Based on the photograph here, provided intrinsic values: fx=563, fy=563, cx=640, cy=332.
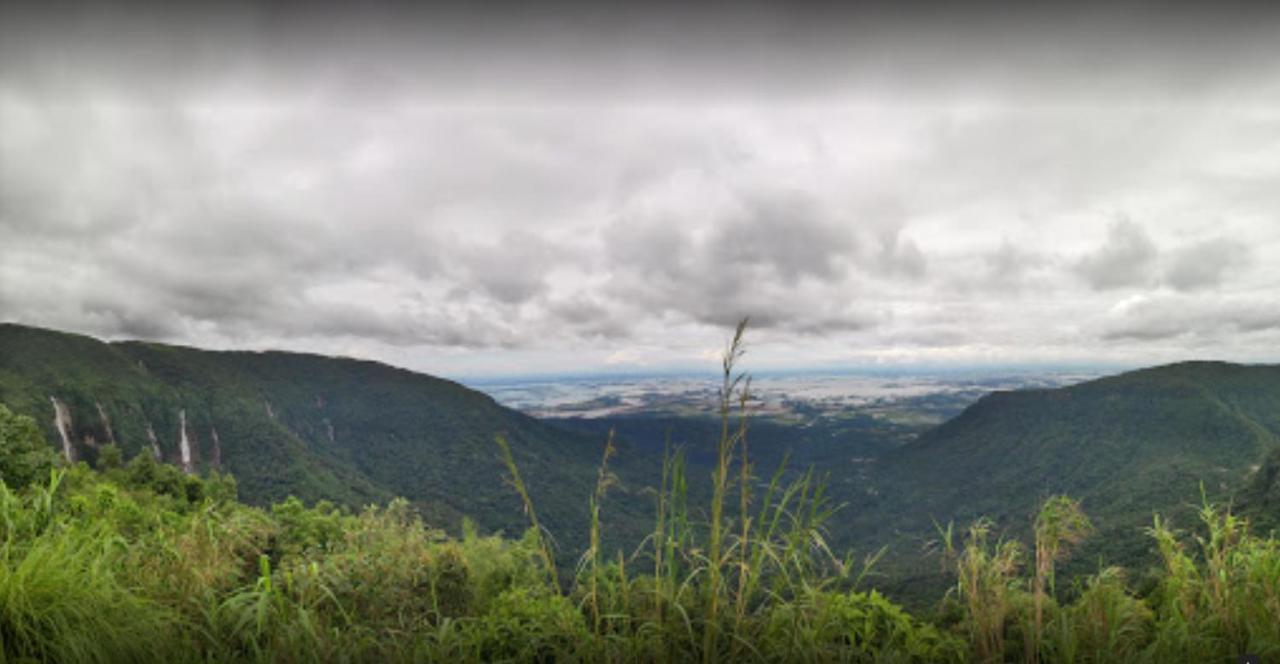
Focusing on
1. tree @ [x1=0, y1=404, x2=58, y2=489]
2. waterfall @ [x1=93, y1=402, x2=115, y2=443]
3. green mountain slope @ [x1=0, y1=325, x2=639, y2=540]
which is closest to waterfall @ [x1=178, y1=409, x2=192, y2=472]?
green mountain slope @ [x1=0, y1=325, x2=639, y2=540]

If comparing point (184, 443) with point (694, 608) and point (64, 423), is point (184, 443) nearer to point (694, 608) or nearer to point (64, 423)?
point (64, 423)

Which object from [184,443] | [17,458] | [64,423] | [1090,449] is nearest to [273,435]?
[184,443]

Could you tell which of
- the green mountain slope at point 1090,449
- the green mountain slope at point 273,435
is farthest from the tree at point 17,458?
the green mountain slope at point 1090,449

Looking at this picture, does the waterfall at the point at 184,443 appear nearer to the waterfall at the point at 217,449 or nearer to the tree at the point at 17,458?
the waterfall at the point at 217,449

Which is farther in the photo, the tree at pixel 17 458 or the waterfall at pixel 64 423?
the waterfall at pixel 64 423

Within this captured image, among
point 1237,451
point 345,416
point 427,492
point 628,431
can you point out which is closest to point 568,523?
point 427,492

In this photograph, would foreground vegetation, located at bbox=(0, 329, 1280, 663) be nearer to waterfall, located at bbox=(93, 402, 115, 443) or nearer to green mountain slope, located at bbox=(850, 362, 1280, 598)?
green mountain slope, located at bbox=(850, 362, 1280, 598)
